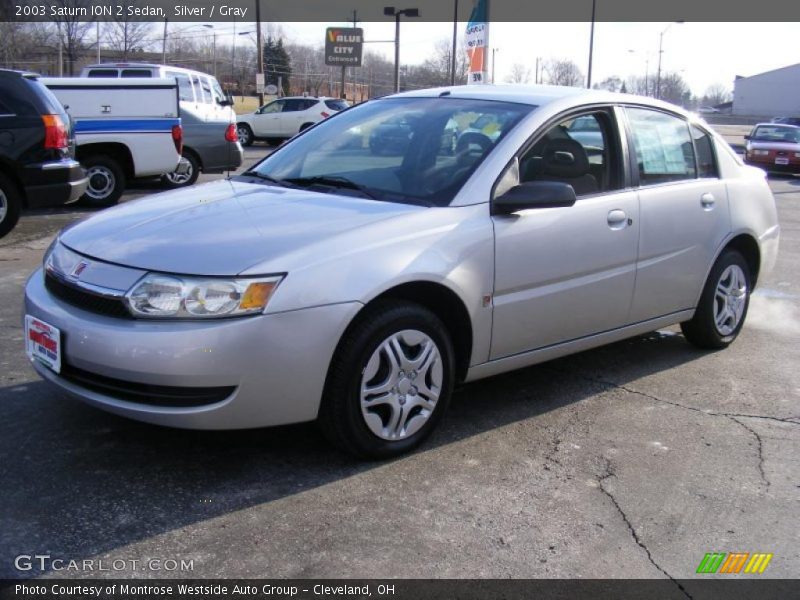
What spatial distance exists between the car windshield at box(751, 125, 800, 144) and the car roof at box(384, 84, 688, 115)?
19772 mm

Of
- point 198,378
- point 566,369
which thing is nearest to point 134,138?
point 566,369

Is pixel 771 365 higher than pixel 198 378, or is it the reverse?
pixel 198 378

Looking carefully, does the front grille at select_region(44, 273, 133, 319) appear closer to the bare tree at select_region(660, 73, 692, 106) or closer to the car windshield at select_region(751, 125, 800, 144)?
the car windshield at select_region(751, 125, 800, 144)

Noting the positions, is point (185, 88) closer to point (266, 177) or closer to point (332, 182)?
point (266, 177)

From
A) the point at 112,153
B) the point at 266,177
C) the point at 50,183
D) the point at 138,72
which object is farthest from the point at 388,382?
the point at 138,72

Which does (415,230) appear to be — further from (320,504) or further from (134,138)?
(134,138)

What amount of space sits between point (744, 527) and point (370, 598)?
152 centimetres

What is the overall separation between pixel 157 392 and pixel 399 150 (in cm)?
183

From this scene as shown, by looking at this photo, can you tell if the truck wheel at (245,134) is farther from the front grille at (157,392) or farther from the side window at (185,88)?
the front grille at (157,392)

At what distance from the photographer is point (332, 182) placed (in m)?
4.17

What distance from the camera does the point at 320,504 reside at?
10.5 ft

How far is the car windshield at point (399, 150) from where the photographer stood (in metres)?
3.98

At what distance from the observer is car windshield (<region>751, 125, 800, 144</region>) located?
22.5 m

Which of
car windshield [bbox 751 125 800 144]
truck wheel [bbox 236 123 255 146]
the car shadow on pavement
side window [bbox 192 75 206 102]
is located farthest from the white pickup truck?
car windshield [bbox 751 125 800 144]
